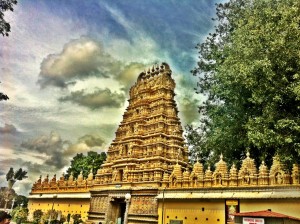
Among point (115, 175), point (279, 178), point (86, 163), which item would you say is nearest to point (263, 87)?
point (279, 178)

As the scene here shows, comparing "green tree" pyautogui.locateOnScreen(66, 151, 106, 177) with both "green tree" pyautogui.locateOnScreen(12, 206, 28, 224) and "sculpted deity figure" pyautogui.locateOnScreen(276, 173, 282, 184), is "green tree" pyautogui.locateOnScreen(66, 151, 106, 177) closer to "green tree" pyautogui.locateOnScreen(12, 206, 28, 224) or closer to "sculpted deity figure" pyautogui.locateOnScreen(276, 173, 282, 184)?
"green tree" pyautogui.locateOnScreen(12, 206, 28, 224)

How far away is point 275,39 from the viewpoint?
17844mm

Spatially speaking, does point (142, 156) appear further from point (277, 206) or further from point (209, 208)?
point (277, 206)

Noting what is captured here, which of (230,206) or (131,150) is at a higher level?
(131,150)

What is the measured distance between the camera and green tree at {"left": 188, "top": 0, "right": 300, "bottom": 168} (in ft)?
57.0

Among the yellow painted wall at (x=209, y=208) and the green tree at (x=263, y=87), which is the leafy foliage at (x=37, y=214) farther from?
the green tree at (x=263, y=87)

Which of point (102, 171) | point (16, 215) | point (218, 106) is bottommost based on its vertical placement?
point (16, 215)

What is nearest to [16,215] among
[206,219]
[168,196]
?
[168,196]

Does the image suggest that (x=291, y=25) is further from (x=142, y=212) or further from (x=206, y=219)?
(x=142, y=212)

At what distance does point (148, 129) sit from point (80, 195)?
11.8m

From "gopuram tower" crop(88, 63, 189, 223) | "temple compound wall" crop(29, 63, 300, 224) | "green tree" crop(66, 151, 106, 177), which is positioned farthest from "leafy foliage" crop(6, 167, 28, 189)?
"gopuram tower" crop(88, 63, 189, 223)

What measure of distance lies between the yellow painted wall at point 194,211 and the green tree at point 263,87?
4.34 meters

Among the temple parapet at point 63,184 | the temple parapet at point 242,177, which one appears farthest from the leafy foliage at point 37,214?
the temple parapet at point 242,177

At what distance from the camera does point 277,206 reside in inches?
725
